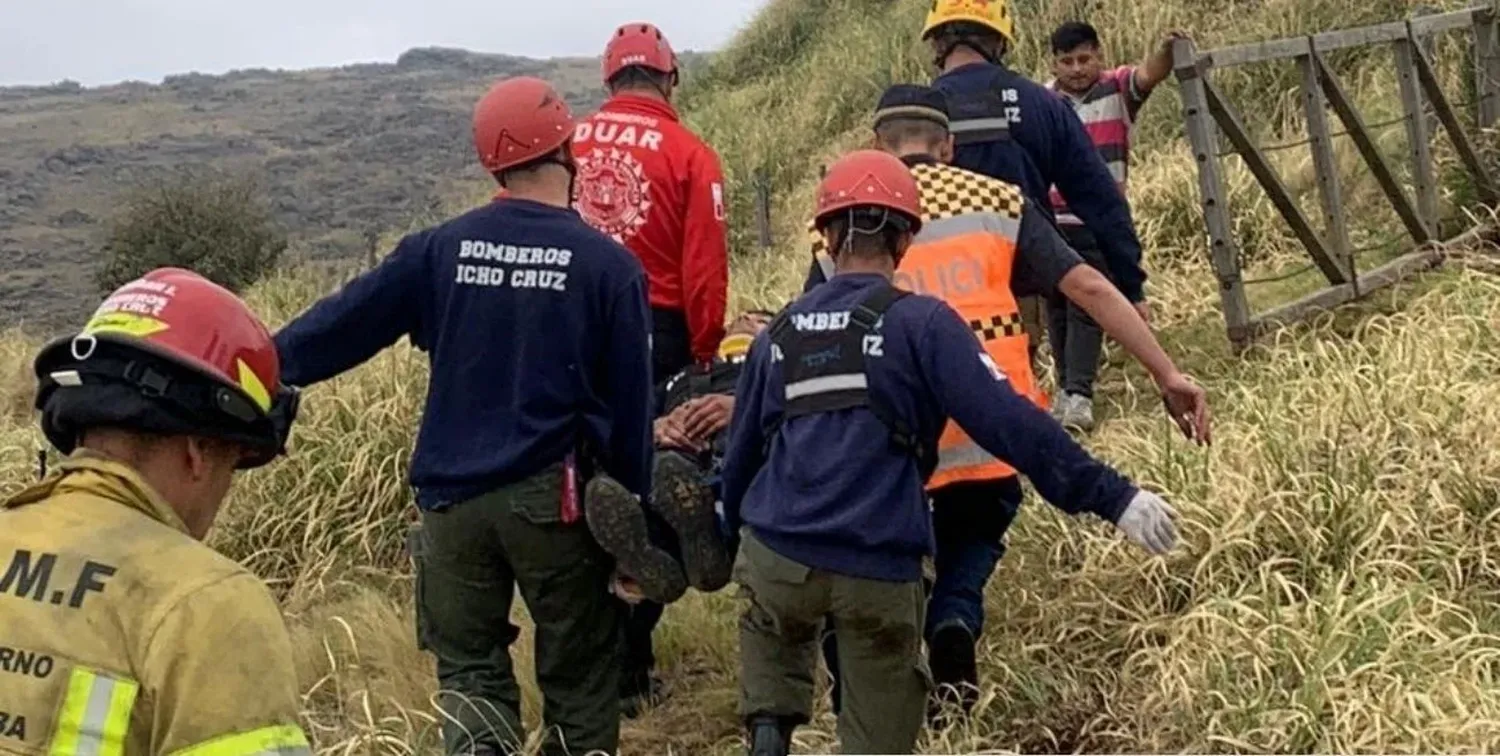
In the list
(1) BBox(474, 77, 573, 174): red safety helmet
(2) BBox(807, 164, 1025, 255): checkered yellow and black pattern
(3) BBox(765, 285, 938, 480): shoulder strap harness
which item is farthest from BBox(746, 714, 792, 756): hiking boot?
(1) BBox(474, 77, 573, 174): red safety helmet

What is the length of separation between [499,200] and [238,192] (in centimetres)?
1455

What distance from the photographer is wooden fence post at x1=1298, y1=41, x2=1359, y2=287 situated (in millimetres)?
7539

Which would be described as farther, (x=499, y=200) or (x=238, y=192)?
(x=238, y=192)

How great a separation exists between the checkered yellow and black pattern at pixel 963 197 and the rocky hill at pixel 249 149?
18.9 m

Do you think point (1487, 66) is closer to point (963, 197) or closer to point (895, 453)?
point (963, 197)

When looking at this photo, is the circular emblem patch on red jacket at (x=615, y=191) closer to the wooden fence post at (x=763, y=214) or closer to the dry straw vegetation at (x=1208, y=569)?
the dry straw vegetation at (x=1208, y=569)

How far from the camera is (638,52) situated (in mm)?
5512

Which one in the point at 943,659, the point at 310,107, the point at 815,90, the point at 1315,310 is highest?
the point at 310,107

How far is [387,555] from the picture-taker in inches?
286

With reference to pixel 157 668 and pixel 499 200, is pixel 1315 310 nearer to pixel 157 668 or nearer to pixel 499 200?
pixel 499 200

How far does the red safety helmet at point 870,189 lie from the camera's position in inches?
156

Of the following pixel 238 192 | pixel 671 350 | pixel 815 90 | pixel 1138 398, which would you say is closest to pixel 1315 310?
pixel 1138 398

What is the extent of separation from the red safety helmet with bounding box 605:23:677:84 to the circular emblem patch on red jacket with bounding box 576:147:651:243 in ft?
0.83

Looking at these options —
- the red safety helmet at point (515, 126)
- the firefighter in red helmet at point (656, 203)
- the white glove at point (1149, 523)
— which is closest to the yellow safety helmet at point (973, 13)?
the firefighter in red helmet at point (656, 203)
